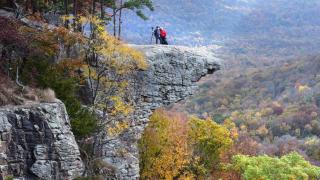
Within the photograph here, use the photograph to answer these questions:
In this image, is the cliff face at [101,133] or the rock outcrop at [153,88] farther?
the rock outcrop at [153,88]

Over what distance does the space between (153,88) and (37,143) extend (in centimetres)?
1293

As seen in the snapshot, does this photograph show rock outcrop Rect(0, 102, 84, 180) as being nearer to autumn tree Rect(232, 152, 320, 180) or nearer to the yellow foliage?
the yellow foliage

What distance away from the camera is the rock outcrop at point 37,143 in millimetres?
20281

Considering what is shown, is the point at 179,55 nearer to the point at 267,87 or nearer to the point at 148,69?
the point at 148,69

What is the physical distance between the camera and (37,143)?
2103 centimetres

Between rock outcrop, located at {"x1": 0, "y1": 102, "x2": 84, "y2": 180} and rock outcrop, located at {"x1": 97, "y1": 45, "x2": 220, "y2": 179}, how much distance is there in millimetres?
8516

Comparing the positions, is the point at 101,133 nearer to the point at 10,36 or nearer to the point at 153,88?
the point at 153,88

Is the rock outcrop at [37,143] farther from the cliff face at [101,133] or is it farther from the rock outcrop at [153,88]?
the rock outcrop at [153,88]

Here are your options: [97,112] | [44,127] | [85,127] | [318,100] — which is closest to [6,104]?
[44,127]

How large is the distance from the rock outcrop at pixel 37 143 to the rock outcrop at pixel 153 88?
8516 millimetres

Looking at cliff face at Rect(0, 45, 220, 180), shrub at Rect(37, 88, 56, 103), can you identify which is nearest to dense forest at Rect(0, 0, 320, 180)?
shrub at Rect(37, 88, 56, 103)

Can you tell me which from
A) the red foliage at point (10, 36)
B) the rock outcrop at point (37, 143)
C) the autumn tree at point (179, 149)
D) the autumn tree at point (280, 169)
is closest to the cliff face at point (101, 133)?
the rock outcrop at point (37, 143)

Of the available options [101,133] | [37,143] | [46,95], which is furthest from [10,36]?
[101,133]

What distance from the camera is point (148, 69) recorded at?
32.4 meters
